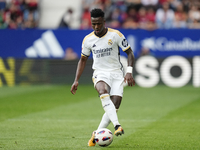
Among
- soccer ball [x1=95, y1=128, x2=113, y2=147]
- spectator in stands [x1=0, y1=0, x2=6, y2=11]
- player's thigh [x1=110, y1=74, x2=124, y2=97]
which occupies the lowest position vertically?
spectator in stands [x1=0, y1=0, x2=6, y2=11]

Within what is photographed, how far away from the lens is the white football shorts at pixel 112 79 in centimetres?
633

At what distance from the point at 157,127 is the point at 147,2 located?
13038 mm

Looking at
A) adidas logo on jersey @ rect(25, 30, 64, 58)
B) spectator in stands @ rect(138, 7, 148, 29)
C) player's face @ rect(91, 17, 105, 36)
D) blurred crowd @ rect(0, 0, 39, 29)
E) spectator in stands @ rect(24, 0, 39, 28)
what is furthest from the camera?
spectator in stands @ rect(24, 0, 39, 28)

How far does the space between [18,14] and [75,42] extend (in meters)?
4.26

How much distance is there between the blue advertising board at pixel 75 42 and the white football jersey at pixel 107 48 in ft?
37.1

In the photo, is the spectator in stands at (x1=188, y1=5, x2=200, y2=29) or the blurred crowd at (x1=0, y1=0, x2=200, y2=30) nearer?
the spectator in stands at (x1=188, y1=5, x2=200, y2=29)

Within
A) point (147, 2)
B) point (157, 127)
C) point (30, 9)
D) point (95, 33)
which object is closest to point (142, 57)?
point (147, 2)

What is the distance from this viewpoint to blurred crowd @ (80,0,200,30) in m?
19.0

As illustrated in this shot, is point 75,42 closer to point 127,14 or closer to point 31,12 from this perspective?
point 127,14

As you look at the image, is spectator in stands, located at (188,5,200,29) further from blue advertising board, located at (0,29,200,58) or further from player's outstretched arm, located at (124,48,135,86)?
player's outstretched arm, located at (124,48,135,86)

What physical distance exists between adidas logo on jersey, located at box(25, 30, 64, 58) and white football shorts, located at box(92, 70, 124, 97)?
39.9 ft

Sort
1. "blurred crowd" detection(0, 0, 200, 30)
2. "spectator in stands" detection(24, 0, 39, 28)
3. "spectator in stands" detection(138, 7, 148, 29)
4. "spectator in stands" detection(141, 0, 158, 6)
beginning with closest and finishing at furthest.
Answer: "blurred crowd" detection(0, 0, 200, 30) < "spectator in stands" detection(138, 7, 148, 29) < "spectator in stands" detection(141, 0, 158, 6) < "spectator in stands" detection(24, 0, 39, 28)

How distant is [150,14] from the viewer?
19.4 metres

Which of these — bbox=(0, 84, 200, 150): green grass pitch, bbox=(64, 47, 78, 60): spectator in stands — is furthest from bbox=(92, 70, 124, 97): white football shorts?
bbox=(64, 47, 78, 60): spectator in stands
